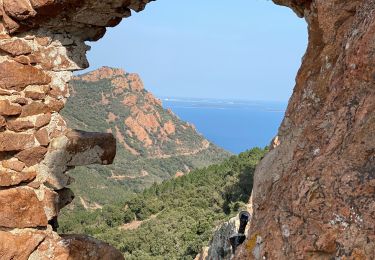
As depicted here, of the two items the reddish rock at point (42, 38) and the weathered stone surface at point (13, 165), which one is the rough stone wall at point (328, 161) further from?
the reddish rock at point (42, 38)

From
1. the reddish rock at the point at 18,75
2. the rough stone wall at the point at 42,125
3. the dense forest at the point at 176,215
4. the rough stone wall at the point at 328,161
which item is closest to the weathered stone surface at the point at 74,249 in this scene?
the rough stone wall at the point at 42,125

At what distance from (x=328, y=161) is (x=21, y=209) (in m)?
2.22

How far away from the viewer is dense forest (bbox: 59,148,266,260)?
15883 mm

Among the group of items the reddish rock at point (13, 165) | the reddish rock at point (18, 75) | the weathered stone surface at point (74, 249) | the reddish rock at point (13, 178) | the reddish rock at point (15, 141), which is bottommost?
the weathered stone surface at point (74, 249)

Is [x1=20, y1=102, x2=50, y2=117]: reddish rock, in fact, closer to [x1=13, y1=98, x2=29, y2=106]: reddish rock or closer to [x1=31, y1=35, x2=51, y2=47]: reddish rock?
[x1=13, y1=98, x2=29, y2=106]: reddish rock

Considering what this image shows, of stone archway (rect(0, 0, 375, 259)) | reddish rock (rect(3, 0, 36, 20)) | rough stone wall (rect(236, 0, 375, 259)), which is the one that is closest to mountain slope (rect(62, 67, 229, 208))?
stone archway (rect(0, 0, 375, 259))

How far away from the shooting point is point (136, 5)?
350 centimetres

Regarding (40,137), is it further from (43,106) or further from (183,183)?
(183,183)

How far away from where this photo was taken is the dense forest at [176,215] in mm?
15883

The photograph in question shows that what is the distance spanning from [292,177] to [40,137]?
2.01 metres

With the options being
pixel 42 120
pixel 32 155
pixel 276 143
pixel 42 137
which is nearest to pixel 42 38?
pixel 42 120

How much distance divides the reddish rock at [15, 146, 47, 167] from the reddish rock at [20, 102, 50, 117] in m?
0.25

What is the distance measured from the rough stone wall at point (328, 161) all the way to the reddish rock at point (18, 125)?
5.62 feet

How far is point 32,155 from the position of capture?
3.25 m
